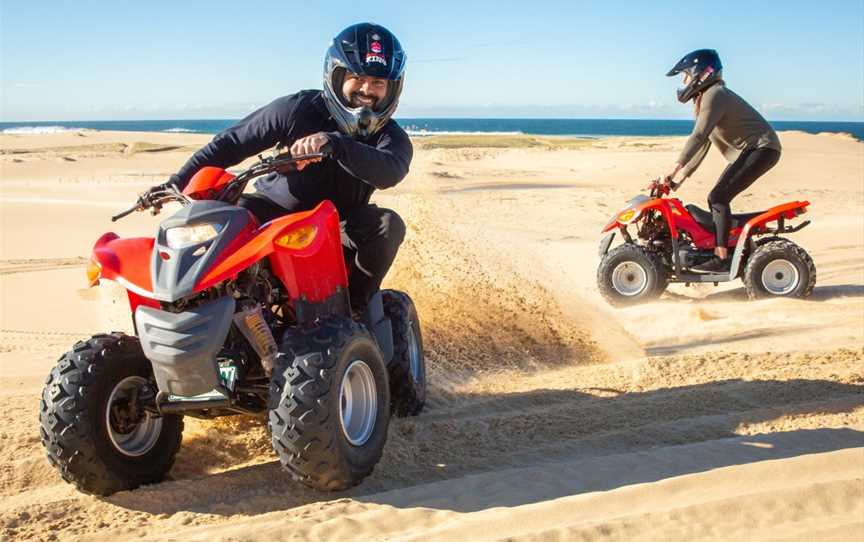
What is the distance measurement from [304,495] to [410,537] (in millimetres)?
746

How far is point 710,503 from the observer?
3.63m

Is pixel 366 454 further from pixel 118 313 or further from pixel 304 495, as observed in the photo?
pixel 118 313

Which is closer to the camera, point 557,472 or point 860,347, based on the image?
point 557,472

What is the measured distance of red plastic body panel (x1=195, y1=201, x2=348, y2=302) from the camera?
362cm

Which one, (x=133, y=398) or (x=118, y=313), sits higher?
(x=133, y=398)

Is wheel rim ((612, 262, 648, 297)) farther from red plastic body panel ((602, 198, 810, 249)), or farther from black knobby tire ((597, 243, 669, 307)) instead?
red plastic body panel ((602, 198, 810, 249))

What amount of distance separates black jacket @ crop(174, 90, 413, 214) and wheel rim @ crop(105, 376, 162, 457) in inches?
45.3

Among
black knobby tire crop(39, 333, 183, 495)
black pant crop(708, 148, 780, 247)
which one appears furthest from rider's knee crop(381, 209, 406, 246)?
black pant crop(708, 148, 780, 247)

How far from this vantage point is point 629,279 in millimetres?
9875

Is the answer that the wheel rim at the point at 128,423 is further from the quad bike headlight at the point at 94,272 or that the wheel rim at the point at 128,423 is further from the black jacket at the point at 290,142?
the black jacket at the point at 290,142

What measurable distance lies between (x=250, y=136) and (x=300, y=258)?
1.01 metres

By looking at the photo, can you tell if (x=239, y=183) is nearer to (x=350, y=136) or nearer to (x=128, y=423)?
(x=350, y=136)

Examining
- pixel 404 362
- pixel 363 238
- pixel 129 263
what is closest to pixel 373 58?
pixel 363 238

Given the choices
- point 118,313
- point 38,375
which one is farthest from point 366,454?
point 118,313
